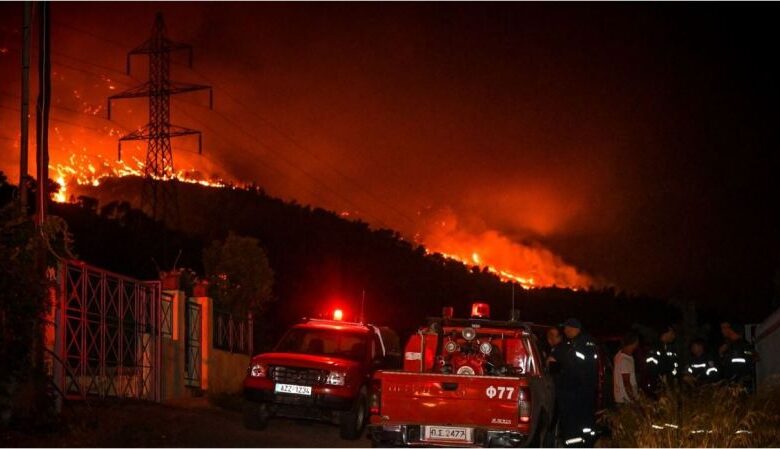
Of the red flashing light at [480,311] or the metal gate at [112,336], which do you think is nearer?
the red flashing light at [480,311]

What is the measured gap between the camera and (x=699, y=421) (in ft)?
41.5

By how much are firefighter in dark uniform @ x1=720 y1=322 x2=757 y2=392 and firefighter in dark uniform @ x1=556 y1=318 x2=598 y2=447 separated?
329 centimetres

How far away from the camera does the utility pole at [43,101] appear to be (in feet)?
47.2

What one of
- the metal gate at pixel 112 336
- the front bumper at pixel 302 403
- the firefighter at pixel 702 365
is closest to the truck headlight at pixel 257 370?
the front bumper at pixel 302 403

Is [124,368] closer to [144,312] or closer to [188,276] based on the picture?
[144,312]

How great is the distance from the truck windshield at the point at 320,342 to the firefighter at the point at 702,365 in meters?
5.15

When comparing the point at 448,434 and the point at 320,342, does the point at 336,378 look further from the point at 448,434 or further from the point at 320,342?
the point at 448,434

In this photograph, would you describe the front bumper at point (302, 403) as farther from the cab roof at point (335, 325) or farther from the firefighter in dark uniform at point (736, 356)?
the firefighter in dark uniform at point (736, 356)

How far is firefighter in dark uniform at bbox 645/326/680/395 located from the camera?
1656cm

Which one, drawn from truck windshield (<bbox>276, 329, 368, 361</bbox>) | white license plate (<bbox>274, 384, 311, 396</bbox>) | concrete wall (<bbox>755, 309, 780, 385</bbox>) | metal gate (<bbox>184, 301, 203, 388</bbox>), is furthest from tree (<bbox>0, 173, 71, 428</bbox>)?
concrete wall (<bbox>755, 309, 780, 385</bbox>)

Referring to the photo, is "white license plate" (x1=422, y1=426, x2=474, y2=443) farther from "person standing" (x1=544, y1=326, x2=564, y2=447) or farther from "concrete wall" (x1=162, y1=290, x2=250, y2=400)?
"concrete wall" (x1=162, y1=290, x2=250, y2=400)

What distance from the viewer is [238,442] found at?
15062 millimetres

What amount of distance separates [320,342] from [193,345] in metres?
4.83

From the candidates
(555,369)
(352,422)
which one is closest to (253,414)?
(352,422)
